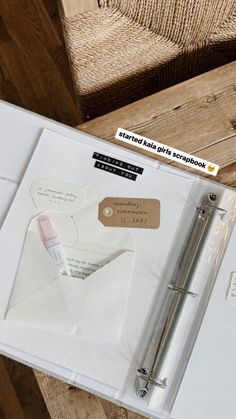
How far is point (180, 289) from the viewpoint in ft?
2.12

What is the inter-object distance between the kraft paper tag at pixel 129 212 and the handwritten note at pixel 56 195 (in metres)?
0.04

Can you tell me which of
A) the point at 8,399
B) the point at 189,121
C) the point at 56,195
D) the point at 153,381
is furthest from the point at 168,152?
the point at 8,399

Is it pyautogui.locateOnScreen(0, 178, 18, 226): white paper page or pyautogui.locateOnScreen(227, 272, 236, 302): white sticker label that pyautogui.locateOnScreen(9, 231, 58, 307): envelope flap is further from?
pyautogui.locateOnScreen(227, 272, 236, 302): white sticker label

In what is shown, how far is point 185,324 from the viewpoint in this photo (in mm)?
643

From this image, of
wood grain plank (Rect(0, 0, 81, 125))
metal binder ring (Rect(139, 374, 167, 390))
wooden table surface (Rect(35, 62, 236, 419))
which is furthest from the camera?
wood grain plank (Rect(0, 0, 81, 125))

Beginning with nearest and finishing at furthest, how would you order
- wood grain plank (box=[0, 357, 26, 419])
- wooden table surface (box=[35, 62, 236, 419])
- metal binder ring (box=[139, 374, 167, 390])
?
metal binder ring (box=[139, 374, 167, 390]) → wooden table surface (box=[35, 62, 236, 419]) → wood grain plank (box=[0, 357, 26, 419])

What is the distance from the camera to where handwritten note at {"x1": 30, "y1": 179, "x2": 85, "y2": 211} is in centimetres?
68

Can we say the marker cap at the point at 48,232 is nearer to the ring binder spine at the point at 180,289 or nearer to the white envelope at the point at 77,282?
the white envelope at the point at 77,282

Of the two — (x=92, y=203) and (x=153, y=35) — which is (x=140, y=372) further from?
(x=153, y=35)

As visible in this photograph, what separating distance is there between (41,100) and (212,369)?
3.35ft

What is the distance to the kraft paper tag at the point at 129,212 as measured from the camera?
68 centimetres

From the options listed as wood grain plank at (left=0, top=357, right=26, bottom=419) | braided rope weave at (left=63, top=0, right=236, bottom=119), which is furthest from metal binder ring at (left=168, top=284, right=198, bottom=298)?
wood grain plank at (left=0, top=357, right=26, bottom=419)

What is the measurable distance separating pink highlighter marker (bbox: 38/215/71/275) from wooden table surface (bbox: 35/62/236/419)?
0.51ft

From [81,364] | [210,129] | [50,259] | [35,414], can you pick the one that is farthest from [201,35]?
[35,414]
